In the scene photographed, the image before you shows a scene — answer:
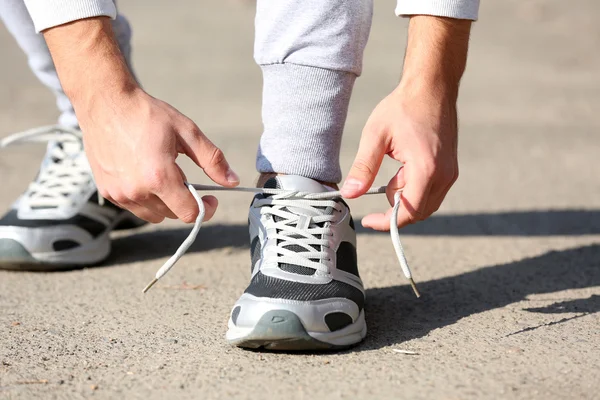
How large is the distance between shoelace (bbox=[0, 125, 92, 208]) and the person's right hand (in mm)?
678

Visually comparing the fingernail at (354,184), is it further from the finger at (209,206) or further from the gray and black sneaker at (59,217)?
the gray and black sneaker at (59,217)

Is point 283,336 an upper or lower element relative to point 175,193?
lower

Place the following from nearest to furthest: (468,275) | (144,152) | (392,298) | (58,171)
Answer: (144,152), (392,298), (468,275), (58,171)

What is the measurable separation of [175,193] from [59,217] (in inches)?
29.8

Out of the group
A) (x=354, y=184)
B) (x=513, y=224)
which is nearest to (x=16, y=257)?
(x=354, y=184)

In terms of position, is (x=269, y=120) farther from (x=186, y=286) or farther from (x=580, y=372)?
(x=580, y=372)

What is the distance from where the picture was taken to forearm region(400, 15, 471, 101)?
1.26 metres

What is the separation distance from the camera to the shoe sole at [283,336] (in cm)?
123

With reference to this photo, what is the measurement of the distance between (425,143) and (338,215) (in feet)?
0.87

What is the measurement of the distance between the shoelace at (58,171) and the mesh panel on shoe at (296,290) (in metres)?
0.75

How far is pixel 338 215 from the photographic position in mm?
1423

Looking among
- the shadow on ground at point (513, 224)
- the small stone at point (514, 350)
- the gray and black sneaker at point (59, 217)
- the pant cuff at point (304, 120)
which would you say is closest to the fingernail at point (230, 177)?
the pant cuff at point (304, 120)

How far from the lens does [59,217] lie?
185cm

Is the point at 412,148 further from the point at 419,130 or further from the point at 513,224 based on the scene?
the point at 513,224
